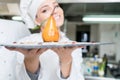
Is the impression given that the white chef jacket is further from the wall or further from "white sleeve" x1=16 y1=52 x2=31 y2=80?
the wall

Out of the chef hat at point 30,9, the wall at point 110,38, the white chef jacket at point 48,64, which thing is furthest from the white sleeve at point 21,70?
the wall at point 110,38

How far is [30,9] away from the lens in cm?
81

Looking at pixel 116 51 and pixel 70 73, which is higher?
pixel 70 73

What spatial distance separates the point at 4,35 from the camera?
0.98m

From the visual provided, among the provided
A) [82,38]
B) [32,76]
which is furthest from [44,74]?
[82,38]

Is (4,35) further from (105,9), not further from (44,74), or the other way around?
(105,9)

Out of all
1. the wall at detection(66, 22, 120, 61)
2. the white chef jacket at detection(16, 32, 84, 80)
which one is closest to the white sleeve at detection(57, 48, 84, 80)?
the white chef jacket at detection(16, 32, 84, 80)

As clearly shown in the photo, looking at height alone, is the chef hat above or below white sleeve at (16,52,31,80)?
above

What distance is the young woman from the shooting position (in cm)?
70

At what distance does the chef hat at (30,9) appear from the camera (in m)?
0.80

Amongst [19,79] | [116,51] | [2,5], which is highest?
[2,5]

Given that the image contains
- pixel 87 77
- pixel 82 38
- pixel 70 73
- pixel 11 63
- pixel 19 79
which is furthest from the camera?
pixel 82 38

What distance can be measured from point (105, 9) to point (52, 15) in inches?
182

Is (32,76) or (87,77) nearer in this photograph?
(32,76)
